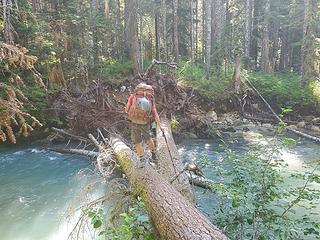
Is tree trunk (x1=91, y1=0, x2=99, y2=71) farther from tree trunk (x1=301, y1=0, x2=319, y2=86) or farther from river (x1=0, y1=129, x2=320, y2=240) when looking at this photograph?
tree trunk (x1=301, y1=0, x2=319, y2=86)

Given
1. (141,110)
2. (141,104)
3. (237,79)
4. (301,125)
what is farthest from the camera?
(237,79)

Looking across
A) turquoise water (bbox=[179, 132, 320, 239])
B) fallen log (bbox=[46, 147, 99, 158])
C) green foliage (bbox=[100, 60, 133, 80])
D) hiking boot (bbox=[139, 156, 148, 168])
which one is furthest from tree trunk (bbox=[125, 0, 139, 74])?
hiking boot (bbox=[139, 156, 148, 168])

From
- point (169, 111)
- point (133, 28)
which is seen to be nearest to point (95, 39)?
point (133, 28)

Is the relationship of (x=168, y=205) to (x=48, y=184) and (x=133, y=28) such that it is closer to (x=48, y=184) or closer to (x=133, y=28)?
(x=48, y=184)

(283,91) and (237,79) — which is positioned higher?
(237,79)

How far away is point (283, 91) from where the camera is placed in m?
20.6

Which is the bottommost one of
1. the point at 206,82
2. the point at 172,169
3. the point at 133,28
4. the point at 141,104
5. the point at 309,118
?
the point at 309,118

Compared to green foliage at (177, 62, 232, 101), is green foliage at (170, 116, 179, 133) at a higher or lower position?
lower

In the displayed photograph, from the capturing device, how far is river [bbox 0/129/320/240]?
7.43 m

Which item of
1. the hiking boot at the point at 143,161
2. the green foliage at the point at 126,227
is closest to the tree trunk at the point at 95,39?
the hiking boot at the point at 143,161

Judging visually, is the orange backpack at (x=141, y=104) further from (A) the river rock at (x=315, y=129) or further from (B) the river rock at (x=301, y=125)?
(B) the river rock at (x=301, y=125)

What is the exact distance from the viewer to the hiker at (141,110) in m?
7.14

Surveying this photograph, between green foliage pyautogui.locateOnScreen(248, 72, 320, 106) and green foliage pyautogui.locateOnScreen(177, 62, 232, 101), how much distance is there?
2.02 metres

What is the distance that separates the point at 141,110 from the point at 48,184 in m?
4.50
